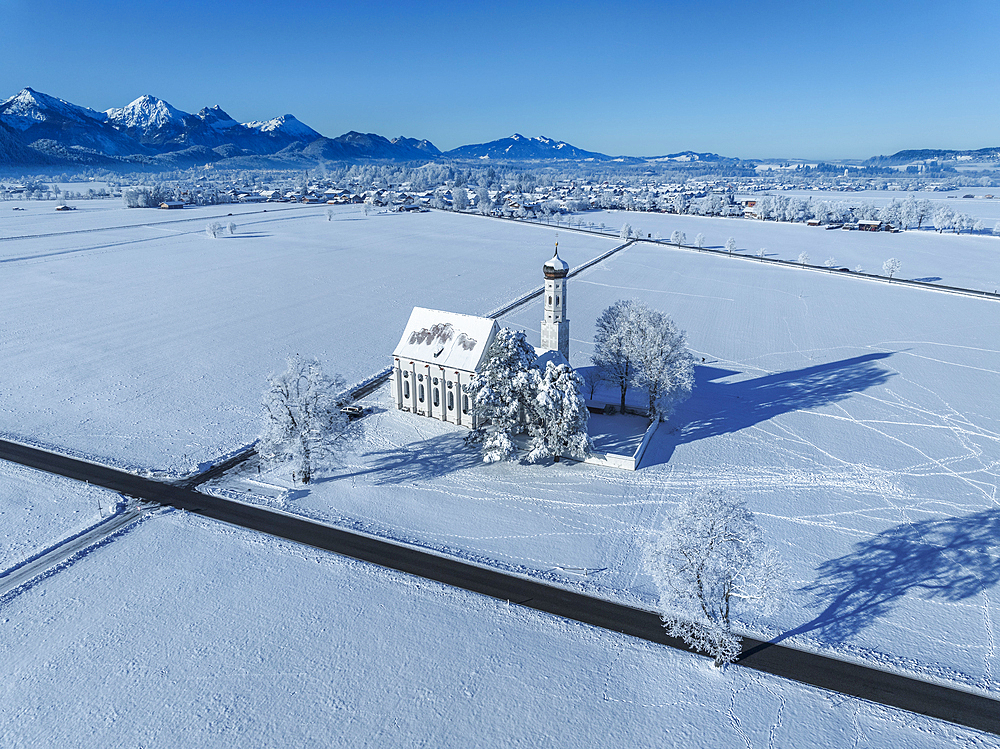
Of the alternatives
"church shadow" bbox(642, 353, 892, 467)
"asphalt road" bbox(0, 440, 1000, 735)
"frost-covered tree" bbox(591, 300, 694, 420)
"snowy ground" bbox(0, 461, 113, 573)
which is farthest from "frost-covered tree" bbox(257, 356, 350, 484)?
"frost-covered tree" bbox(591, 300, 694, 420)

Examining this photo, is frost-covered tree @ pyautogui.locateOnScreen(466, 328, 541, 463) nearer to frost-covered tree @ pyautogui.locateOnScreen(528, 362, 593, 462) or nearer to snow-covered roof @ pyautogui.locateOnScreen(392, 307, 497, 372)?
frost-covered tree @ pyautogui.locateOnScreen(528, 362, 593, 462)

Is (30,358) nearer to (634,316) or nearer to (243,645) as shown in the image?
(243,645)

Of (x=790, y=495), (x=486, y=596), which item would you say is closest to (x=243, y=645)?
(x=486, y=596)

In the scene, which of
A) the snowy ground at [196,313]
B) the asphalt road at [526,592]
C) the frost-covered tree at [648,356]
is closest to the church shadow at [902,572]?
the asphalt road at [526,592]

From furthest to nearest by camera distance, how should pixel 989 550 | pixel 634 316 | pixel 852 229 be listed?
pixel 852 229, pixel 634 316, pixel 989 550

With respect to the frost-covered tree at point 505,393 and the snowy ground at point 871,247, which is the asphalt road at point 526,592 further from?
the snowy ground at point 871,247

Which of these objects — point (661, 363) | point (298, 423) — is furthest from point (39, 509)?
point (661, 363)
